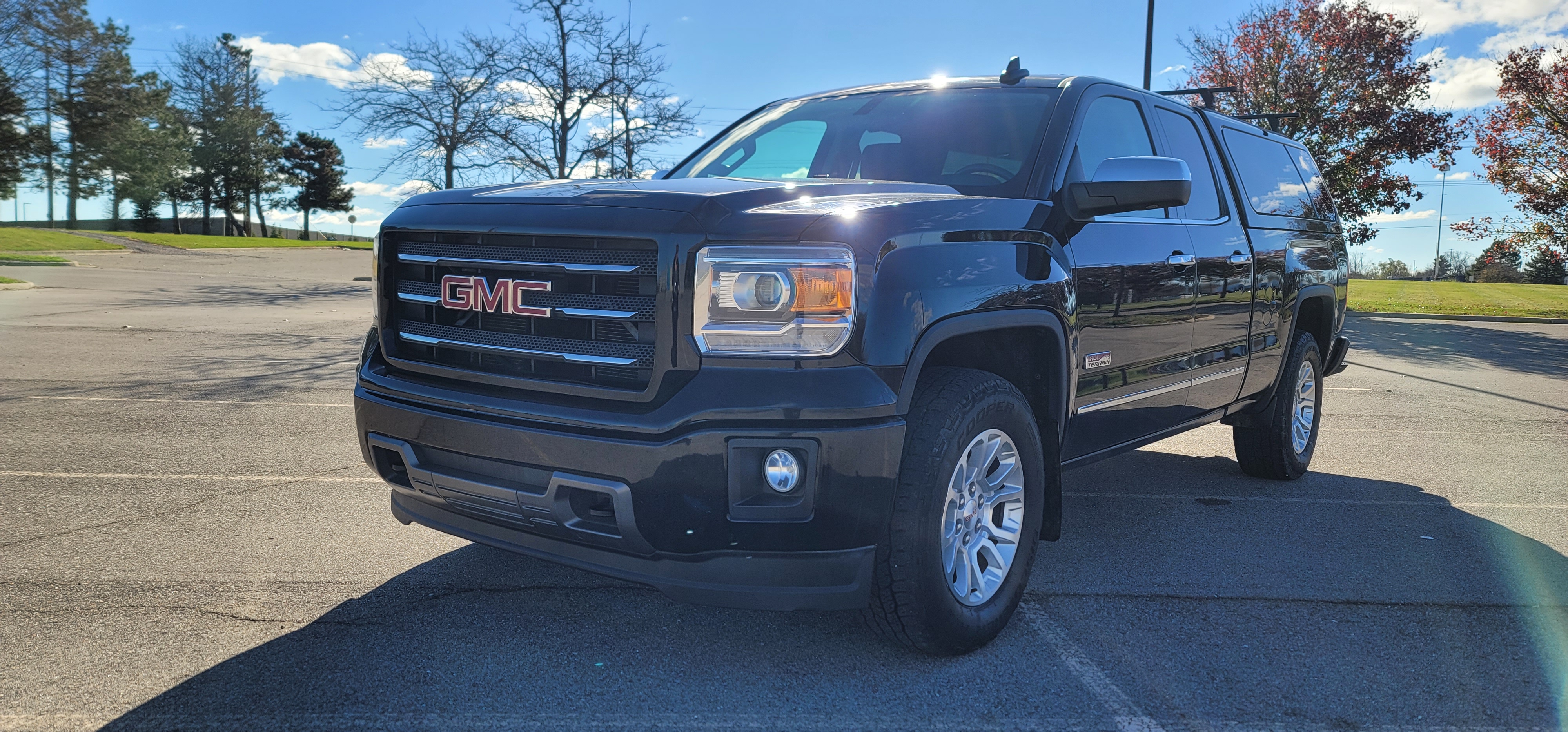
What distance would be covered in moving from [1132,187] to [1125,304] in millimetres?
611

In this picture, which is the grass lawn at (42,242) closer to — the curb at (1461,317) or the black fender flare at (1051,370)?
the curb at (1461,317)

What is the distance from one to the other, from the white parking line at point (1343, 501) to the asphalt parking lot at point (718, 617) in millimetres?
23

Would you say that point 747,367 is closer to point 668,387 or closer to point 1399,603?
point 668,387

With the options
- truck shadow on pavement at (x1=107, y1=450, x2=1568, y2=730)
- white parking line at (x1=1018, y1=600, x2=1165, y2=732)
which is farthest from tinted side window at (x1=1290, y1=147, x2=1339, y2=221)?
white parking line at (x1=1018, y1=600, x2=1165, y2=732)

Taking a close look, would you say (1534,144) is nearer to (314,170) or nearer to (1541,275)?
(1541,275)

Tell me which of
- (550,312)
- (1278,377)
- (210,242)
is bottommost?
(1278,377)

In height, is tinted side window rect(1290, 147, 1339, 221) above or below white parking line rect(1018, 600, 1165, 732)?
above

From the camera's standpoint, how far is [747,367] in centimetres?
277

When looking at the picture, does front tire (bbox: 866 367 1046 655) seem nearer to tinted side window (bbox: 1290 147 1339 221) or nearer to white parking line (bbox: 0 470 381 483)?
white parking line (bbox: 0 470 381 483)

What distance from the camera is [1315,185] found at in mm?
6484

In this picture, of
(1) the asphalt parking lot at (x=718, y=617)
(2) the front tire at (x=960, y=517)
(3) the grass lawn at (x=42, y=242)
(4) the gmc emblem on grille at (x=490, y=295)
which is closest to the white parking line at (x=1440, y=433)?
(1) the asphalt parking lot at (x=718, y=617)

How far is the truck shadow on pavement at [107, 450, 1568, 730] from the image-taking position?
2885 mm

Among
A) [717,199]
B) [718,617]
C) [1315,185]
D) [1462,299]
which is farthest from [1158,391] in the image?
[1462,299]

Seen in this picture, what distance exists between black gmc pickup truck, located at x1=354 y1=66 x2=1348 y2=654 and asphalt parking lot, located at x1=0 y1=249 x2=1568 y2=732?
0.35 meters
